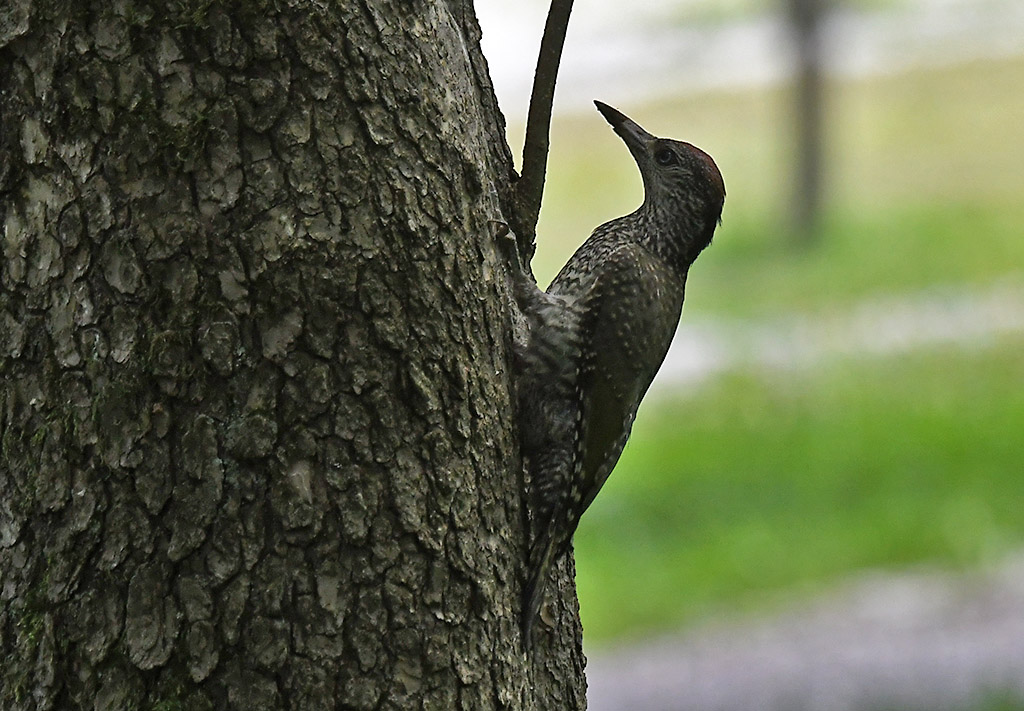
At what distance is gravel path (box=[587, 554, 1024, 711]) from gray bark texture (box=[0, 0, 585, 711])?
13.6 ft

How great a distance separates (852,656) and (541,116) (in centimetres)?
430

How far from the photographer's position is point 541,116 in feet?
9.02

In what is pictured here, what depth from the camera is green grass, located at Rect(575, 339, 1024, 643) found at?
717cm

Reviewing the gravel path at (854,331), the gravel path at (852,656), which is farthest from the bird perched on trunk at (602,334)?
the gravel path at (854,331)

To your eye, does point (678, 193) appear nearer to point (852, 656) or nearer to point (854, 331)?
point (852, 656)

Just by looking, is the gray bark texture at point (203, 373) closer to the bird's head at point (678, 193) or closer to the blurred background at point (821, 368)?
the bird's head at point (678, 193)

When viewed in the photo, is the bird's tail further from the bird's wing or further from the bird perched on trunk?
the bird's wing

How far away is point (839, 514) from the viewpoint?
7.71 m

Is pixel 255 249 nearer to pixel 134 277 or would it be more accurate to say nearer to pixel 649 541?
pixel 134 277

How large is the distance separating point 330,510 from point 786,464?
6.72 meters

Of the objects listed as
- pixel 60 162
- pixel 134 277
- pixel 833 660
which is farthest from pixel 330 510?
pixel 833 660

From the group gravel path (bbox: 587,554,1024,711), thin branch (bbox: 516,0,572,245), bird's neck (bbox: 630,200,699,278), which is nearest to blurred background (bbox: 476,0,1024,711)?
gravel path (bbox: 587,554,1024,711)

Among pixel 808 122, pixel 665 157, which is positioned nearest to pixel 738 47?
pixel 808 122

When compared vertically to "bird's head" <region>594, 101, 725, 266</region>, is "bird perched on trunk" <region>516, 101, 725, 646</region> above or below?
below
